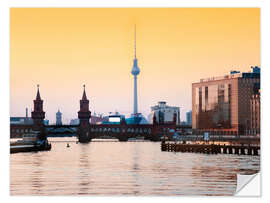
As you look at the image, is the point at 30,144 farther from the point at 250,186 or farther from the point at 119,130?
the point at 250,186

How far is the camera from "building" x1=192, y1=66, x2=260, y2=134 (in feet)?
250

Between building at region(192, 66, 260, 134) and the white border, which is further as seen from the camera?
building at region(192, 66, 260, 134)

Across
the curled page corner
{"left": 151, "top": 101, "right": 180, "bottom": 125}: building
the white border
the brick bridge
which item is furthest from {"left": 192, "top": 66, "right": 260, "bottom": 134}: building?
the white border

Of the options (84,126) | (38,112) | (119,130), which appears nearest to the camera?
(38,112)

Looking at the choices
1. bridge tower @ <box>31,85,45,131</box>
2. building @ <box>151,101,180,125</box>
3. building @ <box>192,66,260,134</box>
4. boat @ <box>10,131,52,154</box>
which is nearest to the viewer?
bridge tower @ <box>31,85,45,131</box>

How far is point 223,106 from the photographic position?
278ft

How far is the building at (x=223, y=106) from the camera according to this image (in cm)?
7625

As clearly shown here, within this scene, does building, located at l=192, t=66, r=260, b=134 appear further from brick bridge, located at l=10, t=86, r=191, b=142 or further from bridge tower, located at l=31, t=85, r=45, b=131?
brick bridge, located at l=10, t=86, r=191, b=142

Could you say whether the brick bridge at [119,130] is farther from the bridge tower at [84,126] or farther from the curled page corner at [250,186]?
the curled page corner at [250,186]

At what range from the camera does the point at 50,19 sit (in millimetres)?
20750
